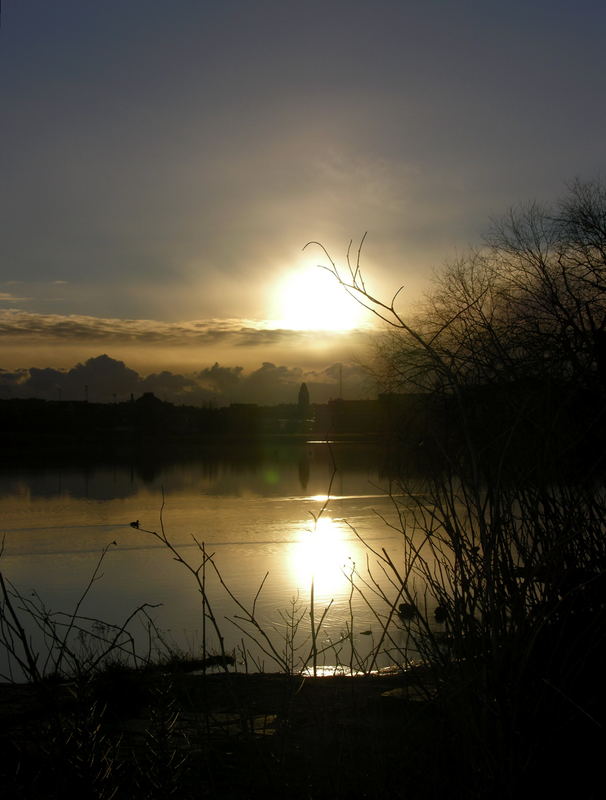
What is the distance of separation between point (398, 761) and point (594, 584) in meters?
1.32

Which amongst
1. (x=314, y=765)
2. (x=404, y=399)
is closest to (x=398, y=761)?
(x=314, y=765)

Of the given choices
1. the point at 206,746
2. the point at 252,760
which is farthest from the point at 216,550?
the point at 206,746

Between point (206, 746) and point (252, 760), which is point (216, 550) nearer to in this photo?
point (252, 760)

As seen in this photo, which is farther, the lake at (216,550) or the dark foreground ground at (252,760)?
the lake at (216,550)

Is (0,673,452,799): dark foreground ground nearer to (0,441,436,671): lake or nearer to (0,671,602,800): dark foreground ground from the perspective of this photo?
(0,671,602,800): dark foreground ground

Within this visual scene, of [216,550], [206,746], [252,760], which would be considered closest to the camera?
[206,746]

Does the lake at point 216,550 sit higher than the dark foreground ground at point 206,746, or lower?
lower

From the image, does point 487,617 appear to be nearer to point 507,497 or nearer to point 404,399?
point 507,497

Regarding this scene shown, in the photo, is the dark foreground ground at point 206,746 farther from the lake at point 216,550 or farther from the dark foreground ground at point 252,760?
the lake at point 216,550

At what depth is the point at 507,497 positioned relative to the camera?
319cm

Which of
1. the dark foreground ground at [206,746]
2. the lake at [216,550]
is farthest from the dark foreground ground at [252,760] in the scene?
the lake at [216,550]

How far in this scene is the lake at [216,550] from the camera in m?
10.5

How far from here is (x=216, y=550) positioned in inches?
759

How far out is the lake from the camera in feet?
34.6
